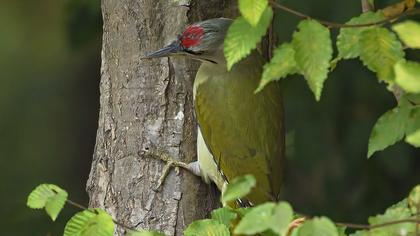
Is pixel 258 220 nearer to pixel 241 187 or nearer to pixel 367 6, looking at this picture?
pixel 241 187

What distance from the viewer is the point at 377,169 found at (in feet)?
19.1

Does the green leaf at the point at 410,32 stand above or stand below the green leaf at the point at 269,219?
above

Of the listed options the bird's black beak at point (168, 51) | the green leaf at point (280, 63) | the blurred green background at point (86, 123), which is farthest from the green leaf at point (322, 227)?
the blurred green background at point (86, 123)

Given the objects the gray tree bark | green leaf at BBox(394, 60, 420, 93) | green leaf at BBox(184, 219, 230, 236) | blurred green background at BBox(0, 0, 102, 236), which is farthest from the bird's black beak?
blurred green background at BBox(0, 0, 102, 236)

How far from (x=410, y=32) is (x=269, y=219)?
498 mm

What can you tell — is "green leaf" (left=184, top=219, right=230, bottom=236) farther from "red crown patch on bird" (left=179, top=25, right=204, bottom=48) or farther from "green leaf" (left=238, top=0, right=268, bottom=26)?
"red crown patch on bird" (left=179, top=25, right=204, bottom=48)

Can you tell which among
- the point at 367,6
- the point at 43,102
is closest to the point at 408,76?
the point at 367,6

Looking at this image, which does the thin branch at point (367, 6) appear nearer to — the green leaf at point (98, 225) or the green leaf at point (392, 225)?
the green leaf at point (392, 225)

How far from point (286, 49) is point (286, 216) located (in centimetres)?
45

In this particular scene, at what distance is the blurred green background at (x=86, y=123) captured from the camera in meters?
5.57

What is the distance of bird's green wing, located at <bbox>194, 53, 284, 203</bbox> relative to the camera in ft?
13.9

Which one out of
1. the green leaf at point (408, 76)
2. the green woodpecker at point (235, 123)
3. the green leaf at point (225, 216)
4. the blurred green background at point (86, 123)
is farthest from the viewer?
the blurred green background at point (86, 123)

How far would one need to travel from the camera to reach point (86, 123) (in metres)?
7.30

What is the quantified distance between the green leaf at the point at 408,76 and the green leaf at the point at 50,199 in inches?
36.7
